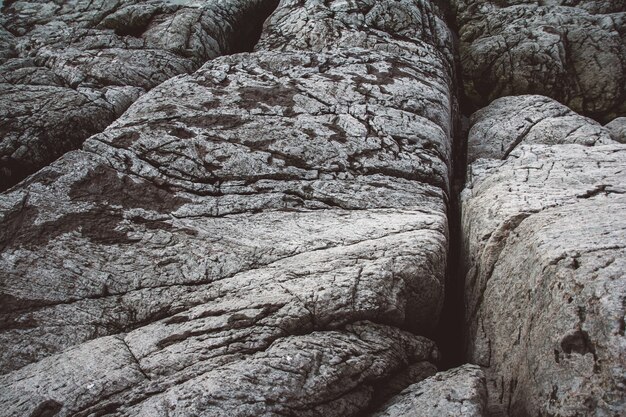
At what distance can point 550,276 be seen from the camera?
575cm

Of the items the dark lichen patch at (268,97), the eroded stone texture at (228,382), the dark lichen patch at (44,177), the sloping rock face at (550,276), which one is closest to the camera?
the sloping rock face at (550,276)

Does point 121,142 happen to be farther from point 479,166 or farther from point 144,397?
point 479,166

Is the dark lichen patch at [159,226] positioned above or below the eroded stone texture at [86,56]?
below

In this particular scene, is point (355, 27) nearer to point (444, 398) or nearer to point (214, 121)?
point (214, 121)

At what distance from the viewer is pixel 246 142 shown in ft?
33.3

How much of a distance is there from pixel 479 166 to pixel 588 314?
6.03 m

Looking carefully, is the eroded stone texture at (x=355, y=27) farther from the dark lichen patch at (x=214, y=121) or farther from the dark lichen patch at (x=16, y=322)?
the dark lichen patch at (x=16, y=322)

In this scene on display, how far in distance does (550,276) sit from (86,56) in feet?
49.8

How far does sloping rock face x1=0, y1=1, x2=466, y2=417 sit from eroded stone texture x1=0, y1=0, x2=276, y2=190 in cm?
235

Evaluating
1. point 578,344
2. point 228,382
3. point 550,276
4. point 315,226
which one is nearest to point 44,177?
point 315,226

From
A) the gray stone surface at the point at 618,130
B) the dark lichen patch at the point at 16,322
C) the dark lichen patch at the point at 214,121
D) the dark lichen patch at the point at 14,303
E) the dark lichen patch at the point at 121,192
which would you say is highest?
the dark lichen patch at the point at 214,121

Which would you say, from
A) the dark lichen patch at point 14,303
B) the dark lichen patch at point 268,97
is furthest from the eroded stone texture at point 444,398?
the dark lichen patch at point 268,97

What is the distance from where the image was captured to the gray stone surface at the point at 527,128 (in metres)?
10.7

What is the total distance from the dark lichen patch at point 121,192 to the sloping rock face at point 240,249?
0.11 ft
